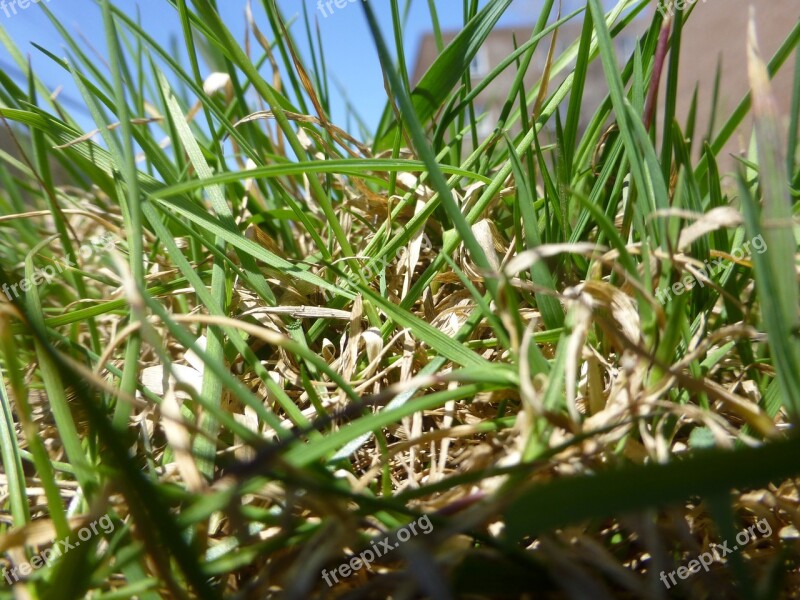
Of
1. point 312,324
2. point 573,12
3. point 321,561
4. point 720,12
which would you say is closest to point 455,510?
point 321,561

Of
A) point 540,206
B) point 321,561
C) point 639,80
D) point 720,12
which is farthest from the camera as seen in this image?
A: point 720,12

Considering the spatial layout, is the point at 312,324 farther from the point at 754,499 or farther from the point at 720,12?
the point at 720,12
